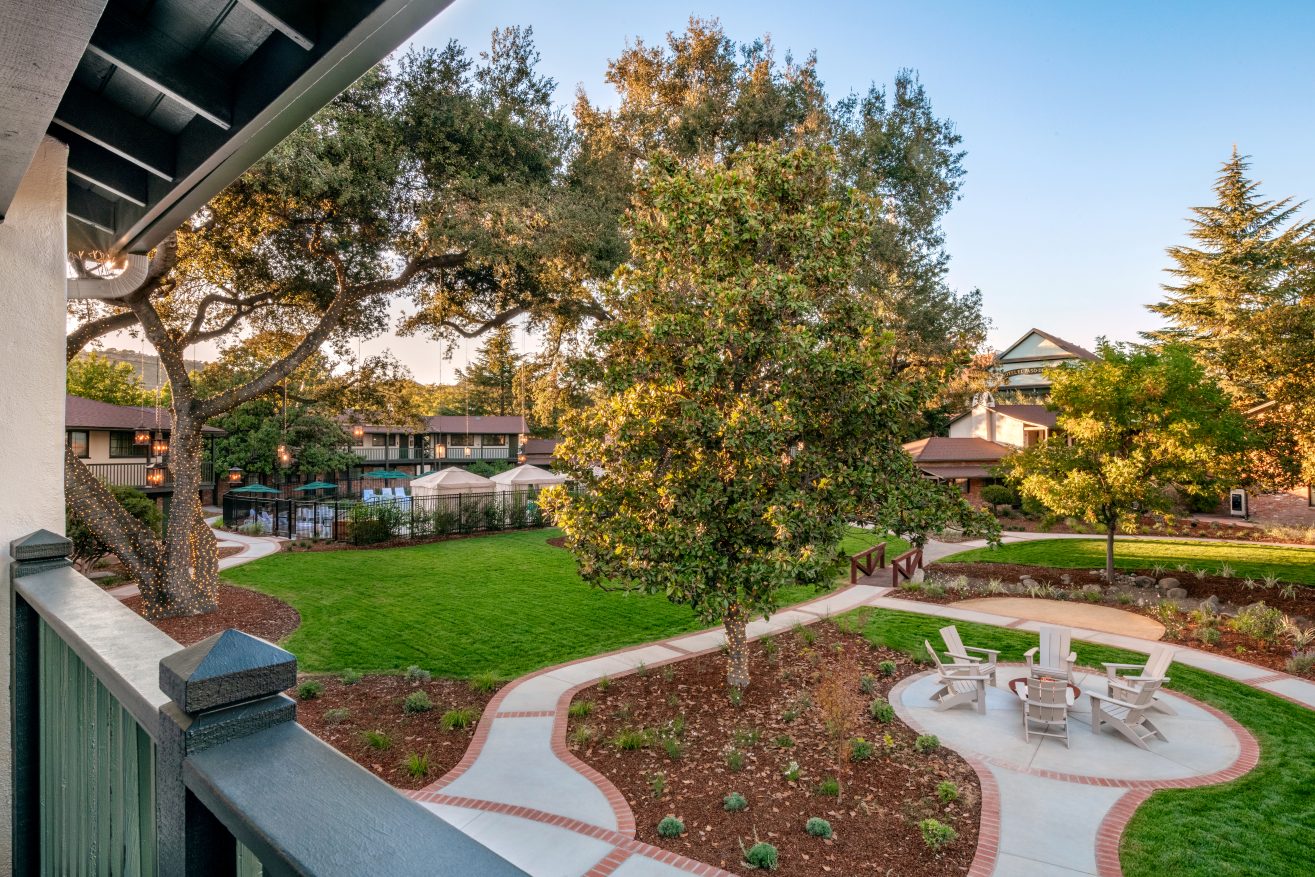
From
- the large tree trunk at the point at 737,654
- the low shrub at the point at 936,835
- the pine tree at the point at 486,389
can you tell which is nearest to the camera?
the low shrub at the point at 936,835

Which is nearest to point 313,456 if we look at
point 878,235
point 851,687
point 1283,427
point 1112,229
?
point 878,235

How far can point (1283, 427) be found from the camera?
48.5 ft

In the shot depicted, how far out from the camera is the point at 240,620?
11.7m

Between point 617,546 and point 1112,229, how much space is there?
17.6 m

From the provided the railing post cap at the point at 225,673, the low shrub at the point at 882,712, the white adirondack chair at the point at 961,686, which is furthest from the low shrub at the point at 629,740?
the railing post cap at the point at 225,673

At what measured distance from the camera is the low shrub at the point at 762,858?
5074 mm

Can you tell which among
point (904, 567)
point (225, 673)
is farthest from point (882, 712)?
point (904, 567)

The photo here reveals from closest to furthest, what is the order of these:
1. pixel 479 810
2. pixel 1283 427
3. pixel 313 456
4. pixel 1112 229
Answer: pixel 479 810
pixel 1283 427
pixel 1112 229
pixel 313 456

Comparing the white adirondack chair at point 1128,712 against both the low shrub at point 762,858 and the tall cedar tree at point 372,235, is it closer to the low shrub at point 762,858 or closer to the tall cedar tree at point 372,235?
the low shrub at point 762,858

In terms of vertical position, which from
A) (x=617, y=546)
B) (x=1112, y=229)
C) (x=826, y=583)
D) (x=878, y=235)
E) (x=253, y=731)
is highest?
(x=1112, y=229)

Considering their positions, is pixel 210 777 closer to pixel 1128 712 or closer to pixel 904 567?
pixel 1128 712

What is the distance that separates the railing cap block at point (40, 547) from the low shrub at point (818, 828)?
5539mm

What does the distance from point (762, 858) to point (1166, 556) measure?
→ 20.1 meters

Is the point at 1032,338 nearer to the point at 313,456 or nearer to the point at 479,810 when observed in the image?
the point at 313,456
